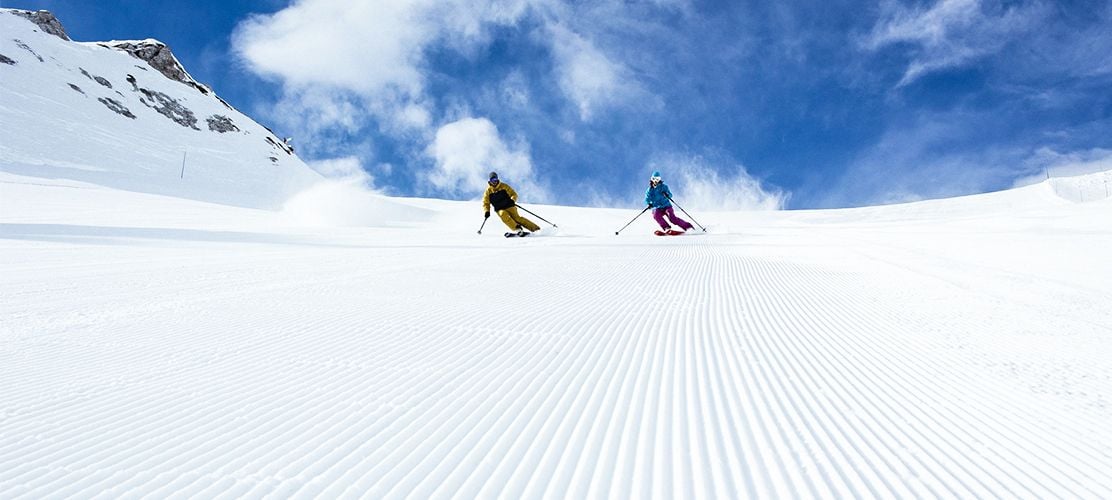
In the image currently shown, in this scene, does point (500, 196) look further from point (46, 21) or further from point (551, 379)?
point (46, 21)

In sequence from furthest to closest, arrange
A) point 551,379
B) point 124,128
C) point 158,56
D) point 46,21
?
point 158,56
point 46,21
point 124,128
point 551,379

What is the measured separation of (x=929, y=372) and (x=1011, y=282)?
14.2ft

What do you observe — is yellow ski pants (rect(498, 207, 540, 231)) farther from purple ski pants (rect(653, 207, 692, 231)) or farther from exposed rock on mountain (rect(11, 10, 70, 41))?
exposed rock on mountain (rect(11, 10, 70, 41))

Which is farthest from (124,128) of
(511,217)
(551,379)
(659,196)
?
(551,379)

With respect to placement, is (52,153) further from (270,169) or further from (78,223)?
(78,223)

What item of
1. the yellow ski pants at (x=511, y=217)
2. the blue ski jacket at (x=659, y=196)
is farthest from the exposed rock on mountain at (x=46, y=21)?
the blue ski jacket at (x=659, y=196)

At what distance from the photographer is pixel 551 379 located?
108 inches

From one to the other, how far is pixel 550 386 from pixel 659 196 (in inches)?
658

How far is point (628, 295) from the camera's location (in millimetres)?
5453

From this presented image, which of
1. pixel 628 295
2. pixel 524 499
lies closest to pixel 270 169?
pixel 628 295

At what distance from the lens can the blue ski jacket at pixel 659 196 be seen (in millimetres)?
18594

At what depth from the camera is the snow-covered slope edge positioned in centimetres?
2870

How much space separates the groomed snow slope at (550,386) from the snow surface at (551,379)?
0.02 metres

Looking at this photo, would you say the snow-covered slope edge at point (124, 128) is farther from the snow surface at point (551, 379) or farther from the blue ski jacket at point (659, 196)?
the snow surface at point (551, 379)
